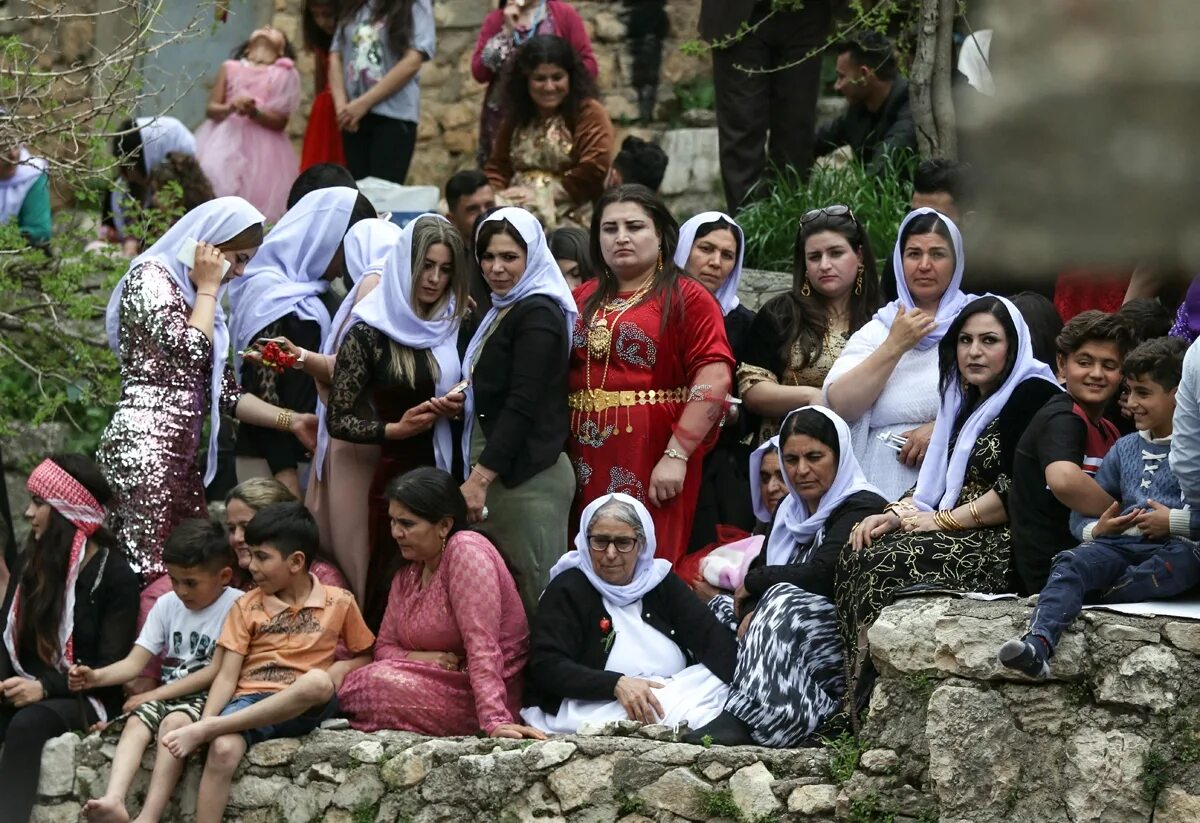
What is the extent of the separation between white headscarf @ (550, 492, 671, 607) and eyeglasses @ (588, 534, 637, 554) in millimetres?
36

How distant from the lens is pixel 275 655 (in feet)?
17.7

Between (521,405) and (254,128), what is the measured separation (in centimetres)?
456

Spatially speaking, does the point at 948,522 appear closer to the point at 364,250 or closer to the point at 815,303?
the point at 815,303

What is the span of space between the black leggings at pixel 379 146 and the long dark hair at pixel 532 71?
924 millimetres

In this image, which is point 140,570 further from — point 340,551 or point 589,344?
point 589,344

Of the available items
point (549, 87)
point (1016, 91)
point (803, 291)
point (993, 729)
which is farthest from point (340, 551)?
point (1016, 91)

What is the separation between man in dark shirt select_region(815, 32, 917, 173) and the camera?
7875mm

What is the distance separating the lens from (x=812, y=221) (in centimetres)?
586

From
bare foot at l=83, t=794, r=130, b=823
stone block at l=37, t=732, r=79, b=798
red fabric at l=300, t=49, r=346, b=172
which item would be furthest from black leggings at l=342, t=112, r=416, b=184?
bare foot at l=83, t=794, r=130, b=823

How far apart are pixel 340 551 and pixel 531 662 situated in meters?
0.96

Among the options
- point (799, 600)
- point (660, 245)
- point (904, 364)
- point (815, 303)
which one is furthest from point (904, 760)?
point (660, 245)

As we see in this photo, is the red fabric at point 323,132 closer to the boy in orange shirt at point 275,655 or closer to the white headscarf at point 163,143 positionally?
the white headscarf at point 163,143

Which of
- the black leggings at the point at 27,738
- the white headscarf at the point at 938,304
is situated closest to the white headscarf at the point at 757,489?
the white headscarf at the point at 938,304

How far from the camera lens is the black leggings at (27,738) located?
5406 millimetres
